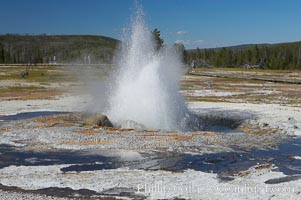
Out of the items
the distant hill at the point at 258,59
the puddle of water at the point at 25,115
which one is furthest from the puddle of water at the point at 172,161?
the distant hill at the point at 258,59

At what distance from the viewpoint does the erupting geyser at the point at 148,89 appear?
69.8ft

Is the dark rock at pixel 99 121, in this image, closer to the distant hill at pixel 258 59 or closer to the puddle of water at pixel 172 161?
the puddle of water at pixel 172 161

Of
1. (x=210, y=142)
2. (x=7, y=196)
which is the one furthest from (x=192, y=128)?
(x=7, y=196)

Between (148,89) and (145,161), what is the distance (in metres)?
8.85

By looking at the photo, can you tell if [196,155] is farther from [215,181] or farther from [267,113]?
[267,113]

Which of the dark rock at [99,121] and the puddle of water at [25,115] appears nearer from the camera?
the dark rock at [99,121]

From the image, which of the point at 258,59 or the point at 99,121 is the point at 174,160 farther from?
the point at 258,59

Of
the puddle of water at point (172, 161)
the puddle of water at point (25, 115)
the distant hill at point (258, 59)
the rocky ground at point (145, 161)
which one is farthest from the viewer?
the distant hill at point (258, 59)

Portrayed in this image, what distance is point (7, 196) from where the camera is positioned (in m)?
9.83

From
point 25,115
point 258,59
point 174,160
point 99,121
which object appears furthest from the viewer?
point 258,59

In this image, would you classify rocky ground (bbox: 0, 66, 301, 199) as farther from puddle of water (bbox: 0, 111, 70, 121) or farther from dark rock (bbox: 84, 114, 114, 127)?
puddle of water (bbox: 0, 111, 70, 121)

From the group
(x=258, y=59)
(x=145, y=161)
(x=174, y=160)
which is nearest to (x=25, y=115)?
(x=145, y=161)

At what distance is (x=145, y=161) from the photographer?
13508 millimetres

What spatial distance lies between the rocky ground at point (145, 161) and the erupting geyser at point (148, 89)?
1292 millimetres
